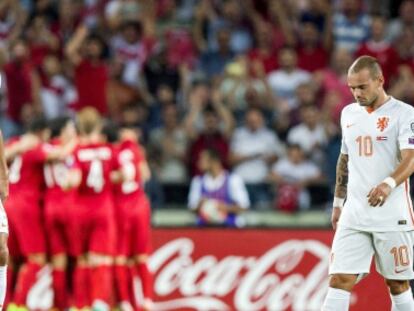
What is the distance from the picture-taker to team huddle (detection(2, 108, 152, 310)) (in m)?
13.3

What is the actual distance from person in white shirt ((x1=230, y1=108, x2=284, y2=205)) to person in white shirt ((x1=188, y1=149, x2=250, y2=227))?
665 millimetres

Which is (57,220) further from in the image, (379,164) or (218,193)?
(379,164)

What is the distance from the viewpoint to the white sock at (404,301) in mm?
Answer: 9328

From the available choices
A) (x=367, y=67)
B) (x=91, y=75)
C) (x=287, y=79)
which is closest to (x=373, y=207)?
(x=367, y=67)

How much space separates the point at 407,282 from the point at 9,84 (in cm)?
872

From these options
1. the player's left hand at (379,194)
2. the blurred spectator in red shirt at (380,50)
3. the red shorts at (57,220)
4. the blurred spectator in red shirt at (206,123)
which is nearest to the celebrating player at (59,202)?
the red shorts at (57,220)

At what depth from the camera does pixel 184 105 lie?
16.9m

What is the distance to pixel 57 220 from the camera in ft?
44.2

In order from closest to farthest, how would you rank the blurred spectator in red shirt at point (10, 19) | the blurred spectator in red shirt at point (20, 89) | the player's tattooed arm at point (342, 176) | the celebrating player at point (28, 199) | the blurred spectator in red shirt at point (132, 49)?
the player's tattooed arm at point (342, 176) → the celebrating player at point (28, 199) → the blurred spectator in red shirt at point (20, 89) → the blurred spectator in red shirt at point (132, 49) → the blurred spectator in red shirt at point (10, 19)

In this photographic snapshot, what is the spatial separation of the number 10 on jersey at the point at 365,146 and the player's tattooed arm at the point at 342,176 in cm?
30

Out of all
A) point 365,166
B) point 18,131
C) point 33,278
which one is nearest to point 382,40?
point 18,131

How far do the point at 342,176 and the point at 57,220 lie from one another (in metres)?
4.65

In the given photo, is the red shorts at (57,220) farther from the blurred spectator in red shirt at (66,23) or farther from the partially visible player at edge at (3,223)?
the blurred spectator in red shirt at (66,23)

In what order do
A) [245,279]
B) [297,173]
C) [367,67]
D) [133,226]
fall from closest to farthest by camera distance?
[367,67] → [133,226] → [245,279] → [297,173]
